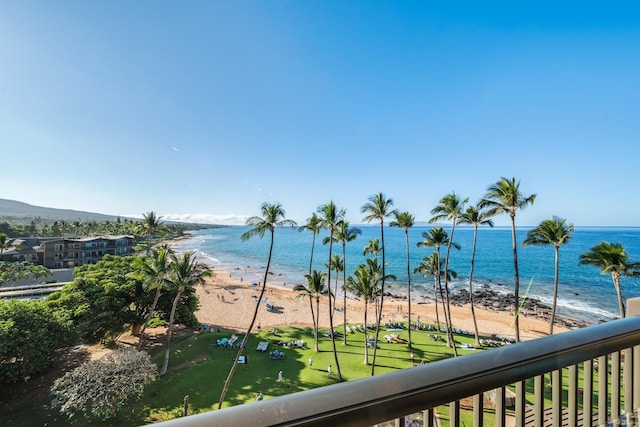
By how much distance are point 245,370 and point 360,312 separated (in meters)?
17.7

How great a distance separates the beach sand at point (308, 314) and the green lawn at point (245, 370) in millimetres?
4696

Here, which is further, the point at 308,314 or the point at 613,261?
the point at 308,314

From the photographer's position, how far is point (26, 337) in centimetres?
1161

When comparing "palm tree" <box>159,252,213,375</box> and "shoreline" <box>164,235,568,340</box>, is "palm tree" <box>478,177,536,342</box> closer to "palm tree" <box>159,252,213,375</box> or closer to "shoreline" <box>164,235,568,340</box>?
"shoreline" <box>164,235,568,340</box>

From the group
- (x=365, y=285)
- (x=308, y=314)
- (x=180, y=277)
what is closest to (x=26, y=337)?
(x=180, y=277)

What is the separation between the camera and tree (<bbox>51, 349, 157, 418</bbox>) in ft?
32.4

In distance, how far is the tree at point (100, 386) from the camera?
9.89 meters

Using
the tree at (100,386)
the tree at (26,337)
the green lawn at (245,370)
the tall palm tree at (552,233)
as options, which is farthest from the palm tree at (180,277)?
the tall palm tree at (552,233)

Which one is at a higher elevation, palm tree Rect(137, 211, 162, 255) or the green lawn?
palm tree Rect(137, 211, 162, 255)

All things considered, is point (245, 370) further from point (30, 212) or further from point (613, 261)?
point (30, 212)

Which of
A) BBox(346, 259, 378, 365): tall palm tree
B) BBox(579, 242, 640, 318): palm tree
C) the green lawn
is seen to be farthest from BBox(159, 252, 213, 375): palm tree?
BBox(579, 242, 640, 318): palm tree

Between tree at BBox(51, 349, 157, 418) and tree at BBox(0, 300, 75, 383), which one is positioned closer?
tree at BBox(51, 349, 157, 418)

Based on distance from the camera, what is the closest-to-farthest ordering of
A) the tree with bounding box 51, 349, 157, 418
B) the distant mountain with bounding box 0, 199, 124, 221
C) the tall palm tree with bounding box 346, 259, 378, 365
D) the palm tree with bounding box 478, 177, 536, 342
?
the tree with bounding box 51, 349, 157, 418
the palm tree with bounding box 478, 177, 536, 342
the tall palm tree with bounding box 346, 259, 378, 365
the distant mountain with bounding box 0, 199, 124, 221

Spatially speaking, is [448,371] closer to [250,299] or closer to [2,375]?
[2,375]
